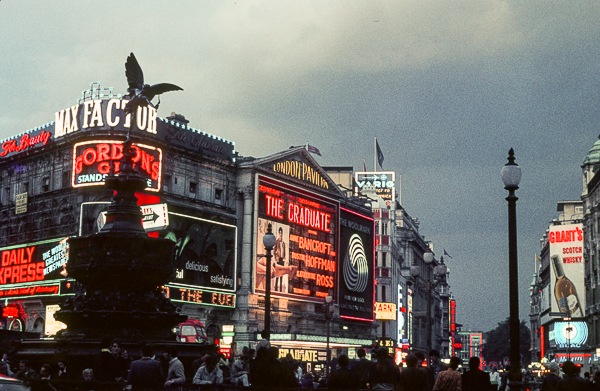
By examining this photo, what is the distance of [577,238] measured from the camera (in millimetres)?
112062

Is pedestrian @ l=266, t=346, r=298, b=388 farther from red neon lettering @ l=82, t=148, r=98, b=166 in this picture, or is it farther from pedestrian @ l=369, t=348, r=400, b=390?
red neon lettering @ l=82, t=148, r=98, b=166

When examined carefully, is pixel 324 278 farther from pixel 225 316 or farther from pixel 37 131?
pixel 37 131

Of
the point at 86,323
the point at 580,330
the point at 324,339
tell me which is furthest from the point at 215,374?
the point at 580,330

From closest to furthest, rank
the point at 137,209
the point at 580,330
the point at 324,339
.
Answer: the point at 137,209 < the point at 324,339 < the point at 580,330

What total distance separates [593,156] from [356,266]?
41053 millimetres

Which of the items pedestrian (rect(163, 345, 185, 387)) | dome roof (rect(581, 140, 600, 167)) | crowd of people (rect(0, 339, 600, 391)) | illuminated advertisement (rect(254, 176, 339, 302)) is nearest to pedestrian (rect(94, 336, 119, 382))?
crowd of people (rect(0, 339, 600, 391))

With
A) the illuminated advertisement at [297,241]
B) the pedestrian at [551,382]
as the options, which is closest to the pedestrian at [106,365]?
the pedestrian at [551,382]

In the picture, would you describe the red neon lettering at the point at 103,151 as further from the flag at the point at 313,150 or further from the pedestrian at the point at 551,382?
the pedestrian at the point at 551,382

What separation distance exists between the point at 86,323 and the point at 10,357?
4.66 metres

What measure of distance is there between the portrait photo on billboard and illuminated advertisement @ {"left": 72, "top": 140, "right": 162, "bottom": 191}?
4.14 m

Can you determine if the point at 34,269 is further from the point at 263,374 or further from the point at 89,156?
the point at 263,374

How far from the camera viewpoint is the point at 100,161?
62.2 meters

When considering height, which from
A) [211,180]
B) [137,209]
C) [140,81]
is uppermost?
[211,180]

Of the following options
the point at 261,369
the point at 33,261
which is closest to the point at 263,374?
the point at 261,369
